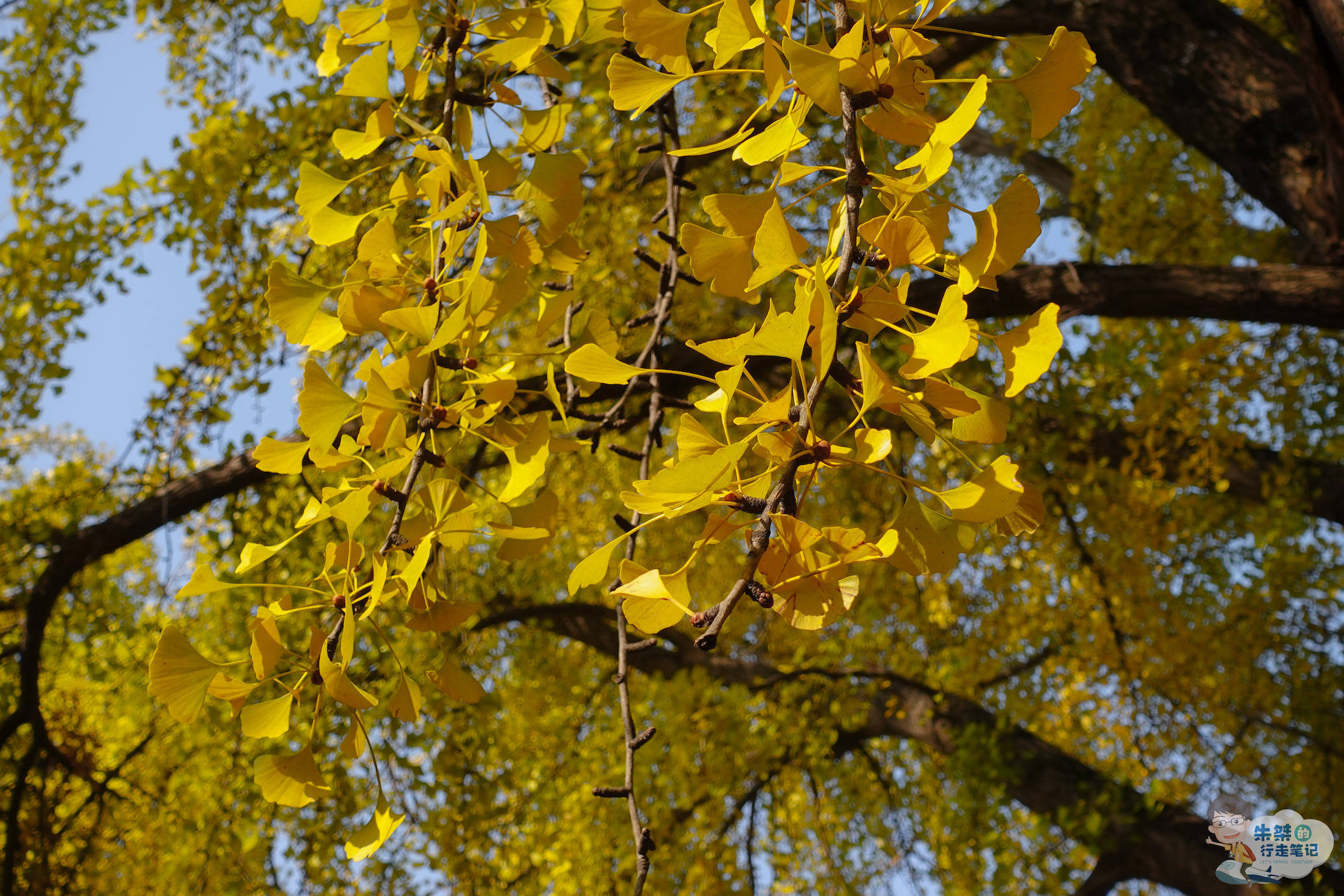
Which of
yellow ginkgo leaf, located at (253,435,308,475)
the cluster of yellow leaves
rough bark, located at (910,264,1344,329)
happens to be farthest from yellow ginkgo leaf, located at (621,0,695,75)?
rough bark, located at (910,264,1344,329)

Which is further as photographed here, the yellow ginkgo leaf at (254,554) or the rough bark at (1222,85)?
the rough bark at (1222,85)

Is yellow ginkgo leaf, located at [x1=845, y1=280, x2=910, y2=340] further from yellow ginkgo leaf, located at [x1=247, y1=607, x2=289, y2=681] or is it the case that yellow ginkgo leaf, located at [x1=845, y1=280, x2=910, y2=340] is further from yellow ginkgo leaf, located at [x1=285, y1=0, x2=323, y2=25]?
yellow ginkgo leaf, located at [x1=285, y1=0, x2=323, y2=25]

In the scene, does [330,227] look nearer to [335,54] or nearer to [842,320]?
[335,54]

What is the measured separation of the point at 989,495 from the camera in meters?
0.38

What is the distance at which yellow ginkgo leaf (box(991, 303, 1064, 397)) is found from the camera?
0.40 m

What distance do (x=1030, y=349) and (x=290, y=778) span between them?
1.55 feet

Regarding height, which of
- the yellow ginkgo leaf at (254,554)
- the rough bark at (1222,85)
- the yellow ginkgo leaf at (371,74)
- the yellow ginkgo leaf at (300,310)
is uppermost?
the rough bark at (1222,85)

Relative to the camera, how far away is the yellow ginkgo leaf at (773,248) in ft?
1.38

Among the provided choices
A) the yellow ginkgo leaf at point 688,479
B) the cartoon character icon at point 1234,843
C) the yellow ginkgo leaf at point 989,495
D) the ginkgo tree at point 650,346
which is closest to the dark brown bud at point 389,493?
the ginkgo tree at point 650,346

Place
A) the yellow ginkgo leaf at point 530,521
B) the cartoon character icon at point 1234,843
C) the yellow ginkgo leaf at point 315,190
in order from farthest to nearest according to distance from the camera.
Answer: the cartoon character icon at point 1234,843 < the yellow ginkgo leaf at point 315,190 < the yellow ginkgo leaf at point 530,521

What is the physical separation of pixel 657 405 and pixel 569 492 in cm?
246

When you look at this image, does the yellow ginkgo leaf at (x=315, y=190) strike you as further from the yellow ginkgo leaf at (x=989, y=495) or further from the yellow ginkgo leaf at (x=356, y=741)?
the yellow ginkgo leaf at (x=989, y=495)

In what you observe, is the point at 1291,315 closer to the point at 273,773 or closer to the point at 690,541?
the point at 690,541

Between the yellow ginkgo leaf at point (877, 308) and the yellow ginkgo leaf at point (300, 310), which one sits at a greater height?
the yellow ginkgo leaf at point (300, 310)
